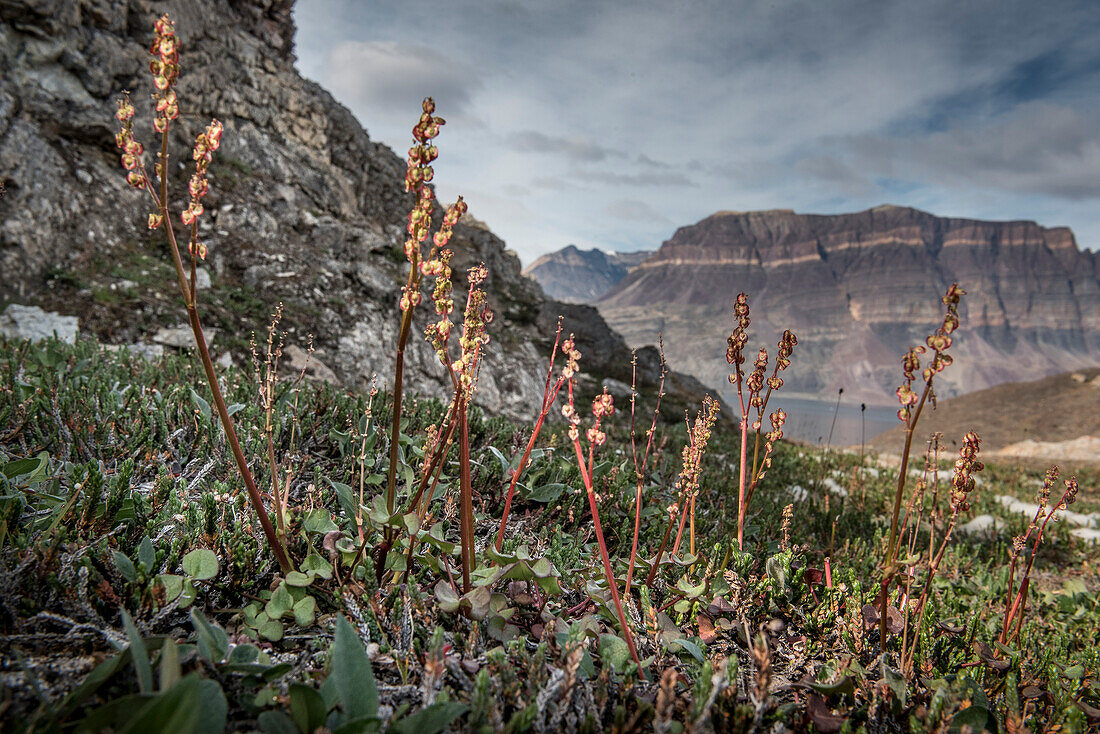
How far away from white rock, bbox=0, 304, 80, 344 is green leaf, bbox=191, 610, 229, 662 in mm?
7323

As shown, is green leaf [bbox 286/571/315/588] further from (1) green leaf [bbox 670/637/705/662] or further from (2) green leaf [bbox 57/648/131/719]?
(1) green leaf [bbox 670/637/705/662]

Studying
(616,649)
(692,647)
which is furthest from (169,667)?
(692,647)

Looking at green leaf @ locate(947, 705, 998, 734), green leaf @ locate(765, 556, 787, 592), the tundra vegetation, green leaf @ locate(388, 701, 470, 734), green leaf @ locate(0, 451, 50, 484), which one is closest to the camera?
green leaf @ locate(388, 701, 470, 734)

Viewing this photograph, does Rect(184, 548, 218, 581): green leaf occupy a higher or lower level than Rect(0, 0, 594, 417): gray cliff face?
lower

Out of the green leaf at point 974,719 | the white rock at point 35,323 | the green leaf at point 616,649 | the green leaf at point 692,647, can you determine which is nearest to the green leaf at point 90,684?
the green leaf at point 616,649

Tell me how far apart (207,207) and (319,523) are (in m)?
10.8

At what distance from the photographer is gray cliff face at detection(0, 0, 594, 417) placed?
7539 mm

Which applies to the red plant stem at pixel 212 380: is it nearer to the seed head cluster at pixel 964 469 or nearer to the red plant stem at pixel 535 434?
the red plant stem at pixel 535 434

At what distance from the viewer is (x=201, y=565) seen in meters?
1.54

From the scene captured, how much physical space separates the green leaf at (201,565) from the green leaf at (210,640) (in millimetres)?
212

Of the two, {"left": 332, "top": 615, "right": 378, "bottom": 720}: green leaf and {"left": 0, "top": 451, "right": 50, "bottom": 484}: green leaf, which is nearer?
{"left": 332, "top": 615, "right": 378, "bottom": 720}: green leaf

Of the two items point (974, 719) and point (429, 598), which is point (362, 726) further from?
point (974, 719)

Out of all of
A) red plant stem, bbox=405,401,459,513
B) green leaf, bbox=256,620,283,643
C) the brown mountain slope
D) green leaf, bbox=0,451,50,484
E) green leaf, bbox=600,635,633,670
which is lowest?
the brown mountain slope

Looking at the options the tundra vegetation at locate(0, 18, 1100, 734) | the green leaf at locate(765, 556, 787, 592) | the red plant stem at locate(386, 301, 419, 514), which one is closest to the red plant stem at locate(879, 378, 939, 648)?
the tundra vegetation at locate(0, 18, 1100, 734)
